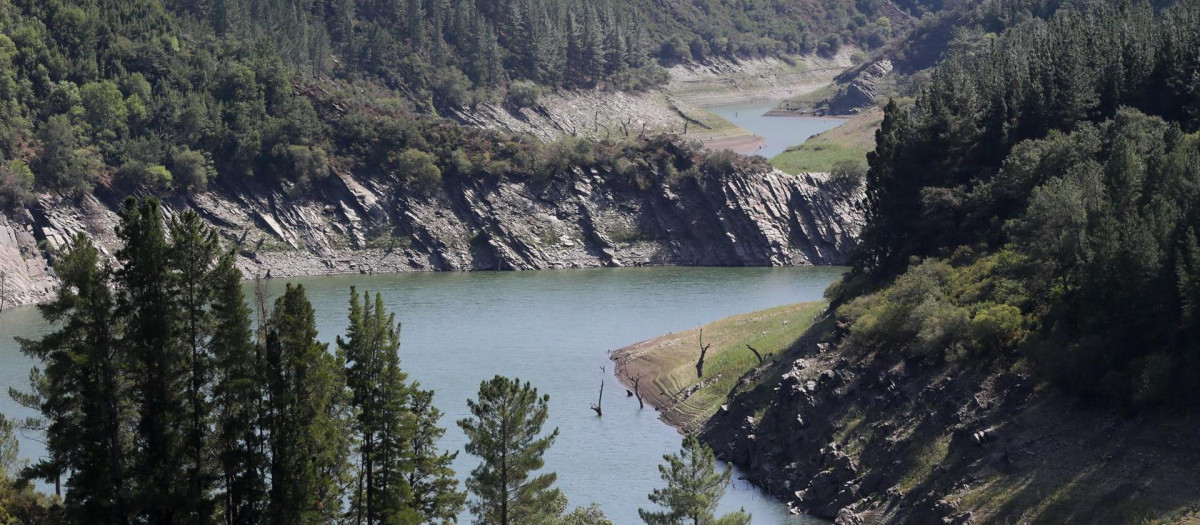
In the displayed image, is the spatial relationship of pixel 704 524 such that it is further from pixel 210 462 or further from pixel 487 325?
pixel 487 325

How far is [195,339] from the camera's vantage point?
195ft

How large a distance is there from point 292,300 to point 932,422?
37.2 meters

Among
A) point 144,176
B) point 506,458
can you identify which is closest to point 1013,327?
point 506,458

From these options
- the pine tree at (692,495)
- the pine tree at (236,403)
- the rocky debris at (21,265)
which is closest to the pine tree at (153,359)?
the pine tree at (236,403)

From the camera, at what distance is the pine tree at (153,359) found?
5756cm

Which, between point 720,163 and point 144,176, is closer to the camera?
point 144,176

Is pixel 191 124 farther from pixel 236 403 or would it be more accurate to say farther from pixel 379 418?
pixel 236 403

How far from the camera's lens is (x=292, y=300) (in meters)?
58.7

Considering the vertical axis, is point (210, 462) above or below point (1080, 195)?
below

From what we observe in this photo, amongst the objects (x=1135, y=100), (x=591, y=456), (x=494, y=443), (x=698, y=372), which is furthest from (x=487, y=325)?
(x=494, y=443)

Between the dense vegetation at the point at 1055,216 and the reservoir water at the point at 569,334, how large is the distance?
15909 mm

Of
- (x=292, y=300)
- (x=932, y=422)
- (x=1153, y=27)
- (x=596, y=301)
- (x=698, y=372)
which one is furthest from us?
(x=596, y=301)

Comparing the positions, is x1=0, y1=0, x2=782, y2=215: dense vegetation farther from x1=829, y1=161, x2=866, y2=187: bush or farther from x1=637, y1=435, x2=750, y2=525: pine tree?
x1=637, y1=435, x2=750, y2=525: pine tree

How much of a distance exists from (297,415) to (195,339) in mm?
5087
